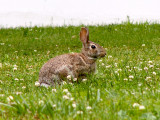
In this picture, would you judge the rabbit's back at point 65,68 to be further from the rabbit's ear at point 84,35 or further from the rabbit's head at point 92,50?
the rabbit's ear at point 84,35

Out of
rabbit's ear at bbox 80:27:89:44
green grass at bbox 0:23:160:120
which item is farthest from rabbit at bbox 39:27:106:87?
green grass at bbox 0:23:160:120

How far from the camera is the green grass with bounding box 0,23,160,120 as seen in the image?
4.68m

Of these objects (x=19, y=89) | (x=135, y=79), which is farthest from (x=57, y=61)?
(x=135, y=79)

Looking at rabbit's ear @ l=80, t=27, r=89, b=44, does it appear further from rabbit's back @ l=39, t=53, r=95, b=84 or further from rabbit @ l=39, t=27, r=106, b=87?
rabbit's back @ l=39, t=53, r=95, b=84

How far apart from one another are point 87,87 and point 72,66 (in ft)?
4.39

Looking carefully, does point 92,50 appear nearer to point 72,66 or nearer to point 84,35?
point 84,35

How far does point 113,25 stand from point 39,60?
9.66 metres

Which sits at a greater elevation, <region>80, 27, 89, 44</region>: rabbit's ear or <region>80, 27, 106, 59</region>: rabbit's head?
<region>80, 27, 89, 44</region>: rabbit's ear

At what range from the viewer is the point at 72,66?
25.8 ft

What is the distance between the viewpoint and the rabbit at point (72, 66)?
7.79 metres

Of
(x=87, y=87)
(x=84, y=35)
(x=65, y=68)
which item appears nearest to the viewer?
(x=87, y=87)

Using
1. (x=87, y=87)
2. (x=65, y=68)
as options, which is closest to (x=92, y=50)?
(x=65, y=68)

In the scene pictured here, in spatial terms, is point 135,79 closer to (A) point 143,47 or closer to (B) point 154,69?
(B) point 154,69

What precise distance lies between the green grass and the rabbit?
30 centimetres
